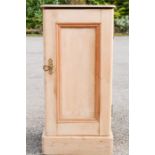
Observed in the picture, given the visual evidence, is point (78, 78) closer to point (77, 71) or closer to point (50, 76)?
point (77, 71)

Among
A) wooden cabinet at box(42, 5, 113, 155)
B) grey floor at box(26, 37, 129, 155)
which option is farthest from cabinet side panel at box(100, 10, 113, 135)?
grey floor at box(26, 37, 129, 155)

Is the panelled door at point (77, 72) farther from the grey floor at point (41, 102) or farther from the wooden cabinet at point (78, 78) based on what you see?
the grey floor at point (41, 102)

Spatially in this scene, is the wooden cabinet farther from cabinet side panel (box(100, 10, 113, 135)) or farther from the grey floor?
the grey floor

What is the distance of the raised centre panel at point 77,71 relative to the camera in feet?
17.1

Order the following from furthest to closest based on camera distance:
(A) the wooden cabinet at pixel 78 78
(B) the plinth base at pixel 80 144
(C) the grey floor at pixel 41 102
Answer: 1. (C) the grey floor at pixel 41 102
2. (B) the plinth base at pixel 80 144
3. (A) the wooden cabinet at pixel 78 78

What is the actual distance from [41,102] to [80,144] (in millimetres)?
2776

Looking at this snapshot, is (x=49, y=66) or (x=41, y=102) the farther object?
(x=41, y=102)

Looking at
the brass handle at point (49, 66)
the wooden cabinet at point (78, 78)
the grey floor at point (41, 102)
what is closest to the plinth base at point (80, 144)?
the wooden cabinet at point (78, 78)

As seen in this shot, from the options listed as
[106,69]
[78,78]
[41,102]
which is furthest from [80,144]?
[41,102]

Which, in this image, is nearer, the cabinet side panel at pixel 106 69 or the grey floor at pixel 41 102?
the cabinet side panel at pixel 106 69

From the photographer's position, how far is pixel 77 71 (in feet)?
17.2
